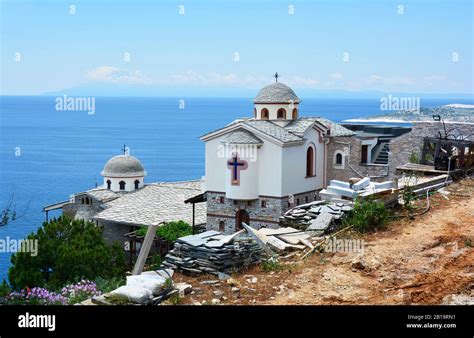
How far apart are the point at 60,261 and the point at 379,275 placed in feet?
39.5

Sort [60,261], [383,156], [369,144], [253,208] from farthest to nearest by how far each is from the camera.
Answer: [383,156]
[369,144]
[253,208]
[60,261]

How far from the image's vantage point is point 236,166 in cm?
2683

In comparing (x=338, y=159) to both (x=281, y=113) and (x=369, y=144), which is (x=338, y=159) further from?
(x=281, y=113)

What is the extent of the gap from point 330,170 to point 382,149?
472 centimetres

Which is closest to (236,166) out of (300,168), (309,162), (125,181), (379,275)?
(300,168)

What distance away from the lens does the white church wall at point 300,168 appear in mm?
26719

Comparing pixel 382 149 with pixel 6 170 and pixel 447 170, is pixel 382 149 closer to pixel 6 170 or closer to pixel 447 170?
pixel 447 170

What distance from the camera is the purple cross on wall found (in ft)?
87.5

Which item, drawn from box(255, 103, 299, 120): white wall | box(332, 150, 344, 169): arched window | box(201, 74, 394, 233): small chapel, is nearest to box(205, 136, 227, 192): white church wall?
box(201, 74, 394, 233): small chapel

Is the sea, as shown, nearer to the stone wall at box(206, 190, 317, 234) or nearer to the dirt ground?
the stone wall at box(206, 190, 317, 234)

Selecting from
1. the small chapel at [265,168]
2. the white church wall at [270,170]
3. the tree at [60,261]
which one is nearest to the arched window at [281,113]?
the small chapel at [265,168]

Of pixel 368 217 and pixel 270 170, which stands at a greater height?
pixel 368 217

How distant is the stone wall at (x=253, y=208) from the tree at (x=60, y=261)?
21.6 ft

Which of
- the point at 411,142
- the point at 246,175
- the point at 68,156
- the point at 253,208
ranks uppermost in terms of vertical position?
the point at 411,142
